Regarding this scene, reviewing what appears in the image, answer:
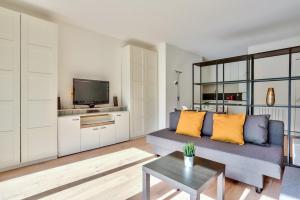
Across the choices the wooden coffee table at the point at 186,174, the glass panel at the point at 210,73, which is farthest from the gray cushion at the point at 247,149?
the glass panel at the point at 210,73

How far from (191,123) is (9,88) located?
9.41 ft

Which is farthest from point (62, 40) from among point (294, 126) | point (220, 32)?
point (294, 126)

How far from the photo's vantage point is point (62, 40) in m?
3.27

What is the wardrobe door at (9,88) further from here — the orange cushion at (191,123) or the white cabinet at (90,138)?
the orange cushion at (191,123)

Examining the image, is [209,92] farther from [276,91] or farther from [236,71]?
[276,91]

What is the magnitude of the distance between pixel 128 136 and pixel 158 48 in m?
2.64

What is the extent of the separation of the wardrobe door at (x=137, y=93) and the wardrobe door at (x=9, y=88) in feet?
7.45

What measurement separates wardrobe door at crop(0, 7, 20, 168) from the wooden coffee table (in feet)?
7.23

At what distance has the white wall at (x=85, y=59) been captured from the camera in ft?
10.8

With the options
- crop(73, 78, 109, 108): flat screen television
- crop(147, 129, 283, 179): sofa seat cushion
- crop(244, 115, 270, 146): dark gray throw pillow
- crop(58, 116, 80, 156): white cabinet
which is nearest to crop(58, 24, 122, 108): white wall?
crop(73, 78, 109, 108): flat screen television

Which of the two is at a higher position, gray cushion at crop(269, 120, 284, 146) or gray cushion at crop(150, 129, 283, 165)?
gray cushion at crop(269, 120, 284, 146)

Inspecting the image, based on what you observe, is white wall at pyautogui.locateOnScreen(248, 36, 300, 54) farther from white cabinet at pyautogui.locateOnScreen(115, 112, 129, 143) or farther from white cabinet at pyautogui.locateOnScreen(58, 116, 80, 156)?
white cabinet at pyautogui.locateOnScreen(58, 116, 80, 156)

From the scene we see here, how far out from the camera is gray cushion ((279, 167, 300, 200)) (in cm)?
117

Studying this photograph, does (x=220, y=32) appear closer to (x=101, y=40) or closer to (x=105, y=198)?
(x=101, y=40)
